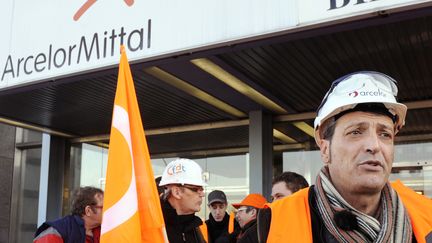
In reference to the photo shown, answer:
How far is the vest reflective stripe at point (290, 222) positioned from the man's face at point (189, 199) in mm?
2028

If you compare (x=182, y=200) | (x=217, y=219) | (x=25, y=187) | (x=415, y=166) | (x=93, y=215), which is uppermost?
(x=415, y=166)

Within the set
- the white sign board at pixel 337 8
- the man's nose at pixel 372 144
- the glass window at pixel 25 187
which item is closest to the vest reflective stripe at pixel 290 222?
the man's nose at pixel 372 144

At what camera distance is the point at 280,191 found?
12.9ft

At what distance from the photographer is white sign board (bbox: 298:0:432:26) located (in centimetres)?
392

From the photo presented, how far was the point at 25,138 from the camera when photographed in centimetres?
1206

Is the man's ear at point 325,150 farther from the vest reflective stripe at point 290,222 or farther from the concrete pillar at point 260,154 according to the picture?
the concrete pillar at point 260,154

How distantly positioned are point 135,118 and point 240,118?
6.49 m

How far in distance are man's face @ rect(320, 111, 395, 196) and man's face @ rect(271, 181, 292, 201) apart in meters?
2.07

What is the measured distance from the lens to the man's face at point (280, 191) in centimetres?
392

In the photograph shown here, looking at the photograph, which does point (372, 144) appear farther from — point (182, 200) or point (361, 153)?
point (182, 200)

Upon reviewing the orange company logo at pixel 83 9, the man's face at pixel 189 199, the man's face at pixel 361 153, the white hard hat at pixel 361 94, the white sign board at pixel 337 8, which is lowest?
the man's face at pixel 189 199

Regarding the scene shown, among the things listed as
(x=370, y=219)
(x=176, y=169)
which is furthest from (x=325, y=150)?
(x=176, y=169)

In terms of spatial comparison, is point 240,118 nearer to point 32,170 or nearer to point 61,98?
point 61,98

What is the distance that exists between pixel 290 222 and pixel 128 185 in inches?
35.0
